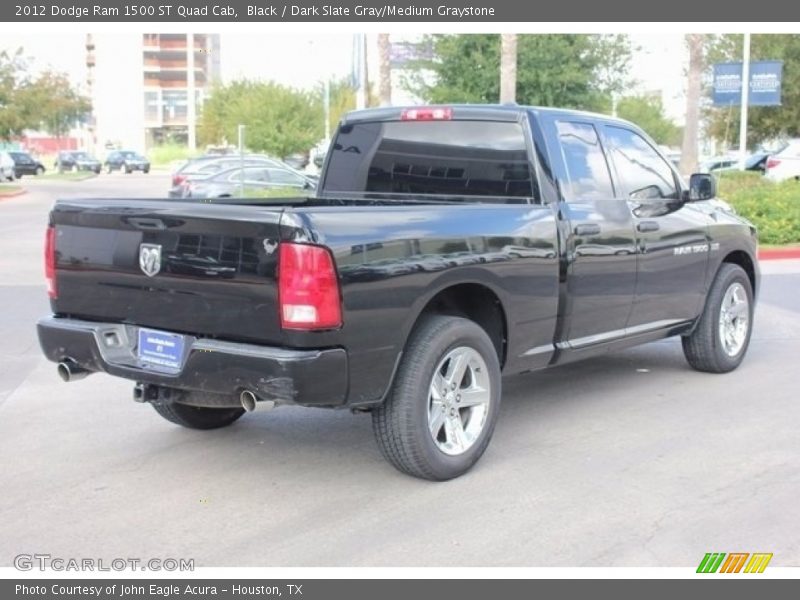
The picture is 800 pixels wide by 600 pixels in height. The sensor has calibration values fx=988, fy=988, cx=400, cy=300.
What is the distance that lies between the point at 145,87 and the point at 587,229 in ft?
389

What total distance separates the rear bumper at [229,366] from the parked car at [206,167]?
2131 cm

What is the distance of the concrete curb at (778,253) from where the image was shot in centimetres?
1538

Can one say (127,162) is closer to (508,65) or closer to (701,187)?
(508,65)

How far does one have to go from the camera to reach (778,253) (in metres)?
15.4

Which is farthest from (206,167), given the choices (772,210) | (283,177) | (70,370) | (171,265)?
(171,265)

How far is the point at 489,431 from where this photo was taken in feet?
17.8

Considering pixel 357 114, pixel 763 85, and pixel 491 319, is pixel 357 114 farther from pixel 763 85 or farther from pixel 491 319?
pixel 763 85

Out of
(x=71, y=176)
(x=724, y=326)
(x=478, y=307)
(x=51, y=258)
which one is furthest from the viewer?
(x=71, y=176)

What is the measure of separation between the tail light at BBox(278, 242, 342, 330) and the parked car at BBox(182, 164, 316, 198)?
66.0 feet

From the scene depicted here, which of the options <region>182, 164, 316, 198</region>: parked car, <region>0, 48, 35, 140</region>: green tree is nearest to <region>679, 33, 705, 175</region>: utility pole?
<region>182, 164, 316, 198</region>: parked car

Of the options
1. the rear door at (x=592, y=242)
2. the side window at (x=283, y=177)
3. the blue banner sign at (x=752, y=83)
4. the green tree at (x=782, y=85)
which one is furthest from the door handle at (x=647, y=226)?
the green tree at (x=782, y=85)

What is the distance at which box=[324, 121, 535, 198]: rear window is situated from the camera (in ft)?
19.9

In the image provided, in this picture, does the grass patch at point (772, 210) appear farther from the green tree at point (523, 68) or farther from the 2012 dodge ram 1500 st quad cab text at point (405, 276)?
the green tree at point (523, 68)

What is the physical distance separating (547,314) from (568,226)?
560 mm
